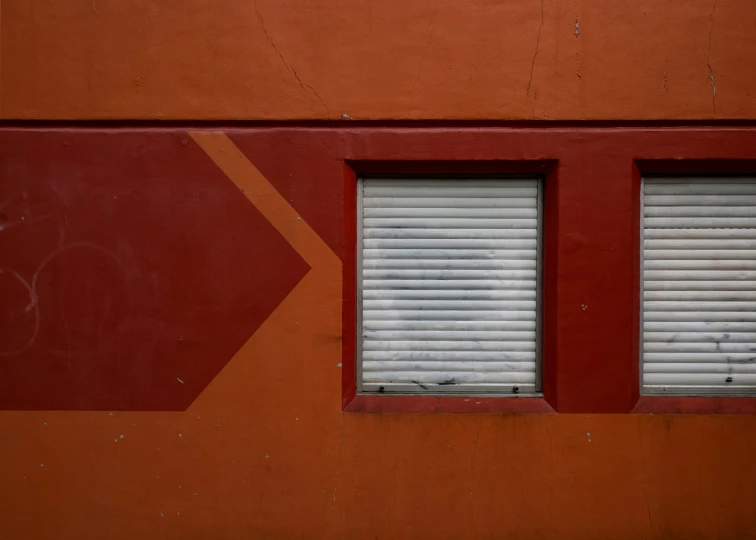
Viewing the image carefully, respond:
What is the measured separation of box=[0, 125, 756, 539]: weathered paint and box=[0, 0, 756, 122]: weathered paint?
0.21 m

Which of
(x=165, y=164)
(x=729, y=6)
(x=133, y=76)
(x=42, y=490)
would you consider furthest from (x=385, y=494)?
(x=729, y=6)

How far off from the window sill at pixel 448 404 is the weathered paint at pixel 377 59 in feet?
6.76

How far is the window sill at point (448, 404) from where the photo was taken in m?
3.86

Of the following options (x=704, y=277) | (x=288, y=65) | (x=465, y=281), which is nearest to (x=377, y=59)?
(x=288, y=65)

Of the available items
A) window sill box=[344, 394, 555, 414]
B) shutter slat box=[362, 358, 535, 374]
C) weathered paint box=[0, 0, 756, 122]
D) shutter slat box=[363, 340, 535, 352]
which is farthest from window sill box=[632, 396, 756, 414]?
weathered paint box=[0, 0, 756, 122]

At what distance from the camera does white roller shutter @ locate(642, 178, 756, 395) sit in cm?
396

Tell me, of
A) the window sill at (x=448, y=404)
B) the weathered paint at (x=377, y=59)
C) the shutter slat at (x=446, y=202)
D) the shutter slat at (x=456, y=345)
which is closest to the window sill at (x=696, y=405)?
the window sill at (x=448, y=404)

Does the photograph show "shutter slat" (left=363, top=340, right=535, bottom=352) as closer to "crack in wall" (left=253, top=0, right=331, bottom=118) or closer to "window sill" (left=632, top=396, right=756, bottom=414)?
"window sill" (left=632, top=396, right=756, bottom=414)

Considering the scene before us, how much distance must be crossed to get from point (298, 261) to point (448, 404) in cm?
152

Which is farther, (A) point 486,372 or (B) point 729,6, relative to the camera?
(A) point 486,372

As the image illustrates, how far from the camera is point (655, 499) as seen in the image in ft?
12.4

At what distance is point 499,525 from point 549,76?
324 cm

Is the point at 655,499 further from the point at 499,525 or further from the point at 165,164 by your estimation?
the point at 165,164

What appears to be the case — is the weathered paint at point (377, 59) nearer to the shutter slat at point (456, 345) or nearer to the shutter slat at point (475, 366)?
the shutter slat at point (456, 345)
